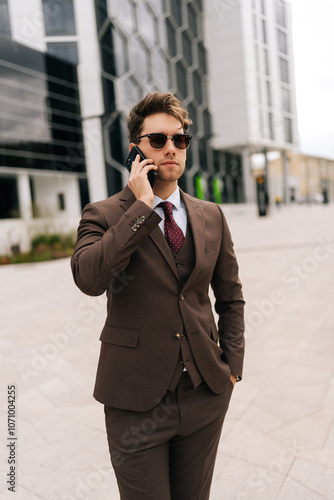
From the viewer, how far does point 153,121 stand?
150cm

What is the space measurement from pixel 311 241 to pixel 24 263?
10.8 metres

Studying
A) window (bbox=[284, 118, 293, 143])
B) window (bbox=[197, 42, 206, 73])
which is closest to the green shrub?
window (bbox=[197, 42, 206, 73])

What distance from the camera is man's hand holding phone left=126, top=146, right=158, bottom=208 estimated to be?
138 cm

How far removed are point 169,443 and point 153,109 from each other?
1302 mm

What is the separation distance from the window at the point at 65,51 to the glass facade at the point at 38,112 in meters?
0.46

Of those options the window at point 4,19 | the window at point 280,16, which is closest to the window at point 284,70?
the window at point 280,16

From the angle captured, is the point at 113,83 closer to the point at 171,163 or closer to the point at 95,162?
the point at 95,162

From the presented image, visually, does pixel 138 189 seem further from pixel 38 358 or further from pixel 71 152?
pixel 71 152

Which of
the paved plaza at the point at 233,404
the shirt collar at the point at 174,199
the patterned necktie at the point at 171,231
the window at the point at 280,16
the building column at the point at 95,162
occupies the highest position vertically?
the window at the point at 280,16

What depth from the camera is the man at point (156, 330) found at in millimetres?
1432

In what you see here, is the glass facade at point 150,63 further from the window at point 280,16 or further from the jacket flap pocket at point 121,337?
the jacket flap pocket at point 121,337

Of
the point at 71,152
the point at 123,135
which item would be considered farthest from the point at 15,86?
the point at 123,135

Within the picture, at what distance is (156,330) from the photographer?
147 cm

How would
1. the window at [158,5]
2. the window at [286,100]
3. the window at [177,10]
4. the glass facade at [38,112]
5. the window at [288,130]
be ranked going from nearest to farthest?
the glass facade at [38,112] < the window at [158,5] < the window at [177,10] < the window at [286,100] < the window at [288,130]
